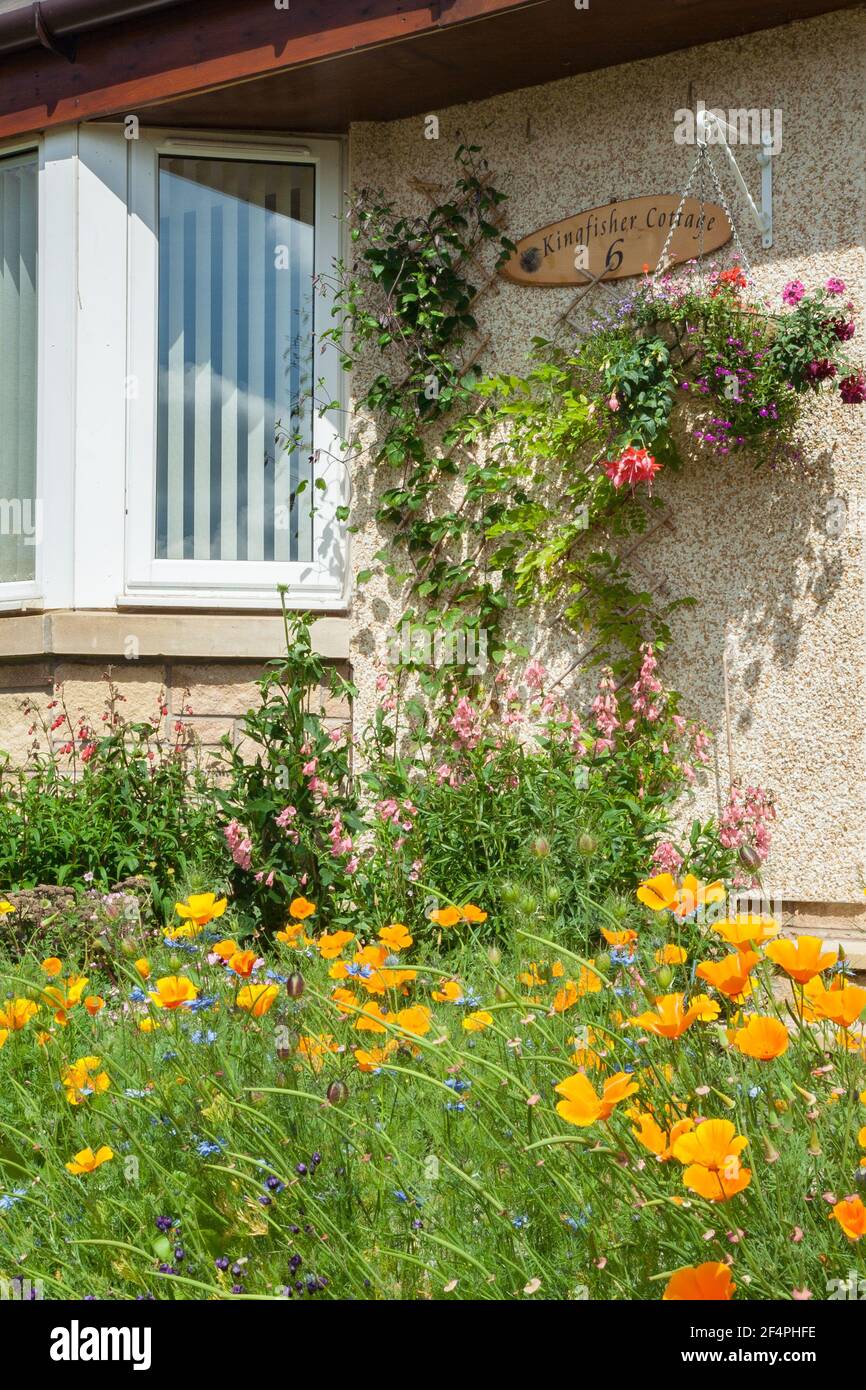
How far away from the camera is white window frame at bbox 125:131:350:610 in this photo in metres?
5.68

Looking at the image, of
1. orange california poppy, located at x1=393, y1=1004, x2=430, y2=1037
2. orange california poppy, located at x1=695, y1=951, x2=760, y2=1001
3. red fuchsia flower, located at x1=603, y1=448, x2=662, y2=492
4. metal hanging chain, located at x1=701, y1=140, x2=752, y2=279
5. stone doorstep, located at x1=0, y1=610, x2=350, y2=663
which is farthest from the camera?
stone doorstep, located at x1=0, y1=610, x2=350, y2=663

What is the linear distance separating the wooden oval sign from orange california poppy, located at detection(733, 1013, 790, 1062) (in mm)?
4239

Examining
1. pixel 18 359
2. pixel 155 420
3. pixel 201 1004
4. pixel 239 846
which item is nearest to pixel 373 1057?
pixel 201 1004

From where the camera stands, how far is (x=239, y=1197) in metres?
1.89

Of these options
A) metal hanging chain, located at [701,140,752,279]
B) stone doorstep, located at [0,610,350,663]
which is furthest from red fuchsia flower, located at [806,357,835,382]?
stone doorstep, located at [0,610,350,663]

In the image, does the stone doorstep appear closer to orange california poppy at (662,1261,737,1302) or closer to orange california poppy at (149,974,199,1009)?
orange california poppy at (149,974,199,1009)

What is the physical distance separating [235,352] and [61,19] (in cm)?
160

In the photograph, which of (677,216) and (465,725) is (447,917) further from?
(677,216)

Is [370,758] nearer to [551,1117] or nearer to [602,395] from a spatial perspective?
[602,395]

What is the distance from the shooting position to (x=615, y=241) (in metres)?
5.12

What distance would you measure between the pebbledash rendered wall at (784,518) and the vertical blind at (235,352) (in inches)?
57.6

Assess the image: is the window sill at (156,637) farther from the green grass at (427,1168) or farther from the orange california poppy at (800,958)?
the orange california poppy at (800,958)

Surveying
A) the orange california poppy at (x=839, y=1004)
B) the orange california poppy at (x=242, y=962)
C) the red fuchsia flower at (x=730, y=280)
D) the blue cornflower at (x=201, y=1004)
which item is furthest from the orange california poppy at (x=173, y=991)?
the red fuchsia flower at (x=730, y=280)
